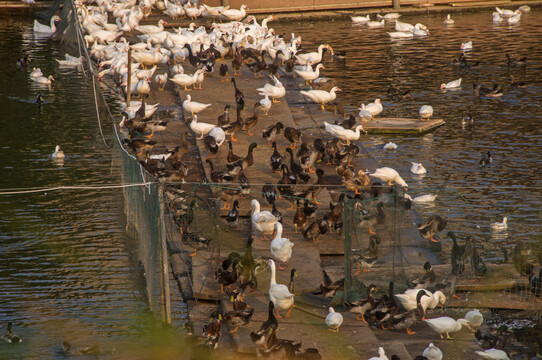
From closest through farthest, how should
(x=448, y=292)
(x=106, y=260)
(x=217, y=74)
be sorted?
(x=448, y=292), (x=106, y=260), (x=217, y=74)

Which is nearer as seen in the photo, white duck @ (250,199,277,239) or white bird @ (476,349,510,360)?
white bird @ (476,349,510,360)

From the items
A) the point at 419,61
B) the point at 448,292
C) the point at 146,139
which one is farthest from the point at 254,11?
the point at 448,292

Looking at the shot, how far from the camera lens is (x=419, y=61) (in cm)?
2905

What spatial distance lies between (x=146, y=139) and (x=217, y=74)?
668 cm

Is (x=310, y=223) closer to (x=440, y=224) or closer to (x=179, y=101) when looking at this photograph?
(x=440, y=224)

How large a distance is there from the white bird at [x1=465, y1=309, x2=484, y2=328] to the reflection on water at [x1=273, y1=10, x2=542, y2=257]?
4.49 feet

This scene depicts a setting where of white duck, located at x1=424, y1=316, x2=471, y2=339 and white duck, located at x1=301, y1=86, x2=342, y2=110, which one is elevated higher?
white duck, located at x1=301, y1=86, x2=342, y2=110

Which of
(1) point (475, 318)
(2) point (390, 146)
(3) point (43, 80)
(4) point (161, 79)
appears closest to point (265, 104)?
(2) point (390, 146)

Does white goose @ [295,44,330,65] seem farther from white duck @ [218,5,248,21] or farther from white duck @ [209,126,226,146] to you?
white duck @ [218,5,248,21]

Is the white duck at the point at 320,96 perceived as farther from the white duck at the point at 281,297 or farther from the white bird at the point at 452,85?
the white duck at the point at 281,297

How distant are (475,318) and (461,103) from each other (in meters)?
13.9

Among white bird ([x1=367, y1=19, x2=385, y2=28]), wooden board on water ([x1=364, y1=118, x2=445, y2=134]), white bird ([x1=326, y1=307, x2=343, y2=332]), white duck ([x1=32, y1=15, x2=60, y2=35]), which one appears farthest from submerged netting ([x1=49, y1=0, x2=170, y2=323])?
white bird ([x1=367, y1=19, x2=385, y2=28])

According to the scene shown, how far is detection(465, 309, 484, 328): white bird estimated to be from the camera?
1055 centimetres

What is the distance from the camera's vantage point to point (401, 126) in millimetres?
20891
